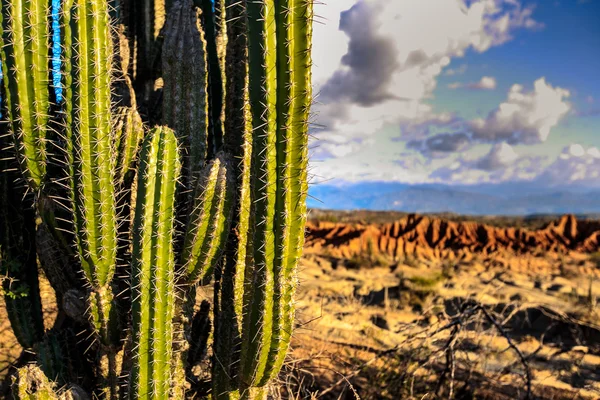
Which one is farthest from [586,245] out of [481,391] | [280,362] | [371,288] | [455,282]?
[280,362]

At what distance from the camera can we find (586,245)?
65.5 ft

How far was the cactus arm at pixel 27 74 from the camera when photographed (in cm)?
223

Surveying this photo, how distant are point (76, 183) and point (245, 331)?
114cm

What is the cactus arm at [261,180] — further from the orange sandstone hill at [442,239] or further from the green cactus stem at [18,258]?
the orange sandstone hill at [442,239]

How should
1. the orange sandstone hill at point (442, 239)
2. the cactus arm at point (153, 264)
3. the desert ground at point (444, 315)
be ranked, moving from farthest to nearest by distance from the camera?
the orange sandstone hill at point (442, 239) → the desert ground at point (444, 315) → the cactus arm at point (153, 264)

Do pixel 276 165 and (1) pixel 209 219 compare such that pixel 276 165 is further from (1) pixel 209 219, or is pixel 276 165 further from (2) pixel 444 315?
(2) pixel 444 315

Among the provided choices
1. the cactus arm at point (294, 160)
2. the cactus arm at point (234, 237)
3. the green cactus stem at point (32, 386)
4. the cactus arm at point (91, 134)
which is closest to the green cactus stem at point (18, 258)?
the green cactus stem at point (32, 386)

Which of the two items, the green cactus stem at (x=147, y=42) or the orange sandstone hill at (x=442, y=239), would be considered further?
the orange sandstone hill at (x=442, y=239)

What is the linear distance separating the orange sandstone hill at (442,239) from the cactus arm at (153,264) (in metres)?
15.1

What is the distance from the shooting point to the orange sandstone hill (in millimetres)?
18562

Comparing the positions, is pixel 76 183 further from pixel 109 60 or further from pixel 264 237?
pixel 264 237

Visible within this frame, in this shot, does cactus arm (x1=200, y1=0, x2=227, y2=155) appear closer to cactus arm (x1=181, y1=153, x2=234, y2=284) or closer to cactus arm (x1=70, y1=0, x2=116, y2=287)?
cactus arm (x1=181, y1=153, x2=234, y2=284)

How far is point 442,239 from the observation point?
2070 centimetres

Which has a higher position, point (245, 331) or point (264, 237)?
point (264, 237)
